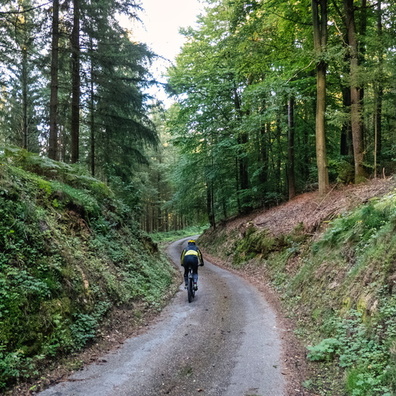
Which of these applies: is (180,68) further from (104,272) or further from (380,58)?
(104,272)

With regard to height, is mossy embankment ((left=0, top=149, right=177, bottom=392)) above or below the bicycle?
above

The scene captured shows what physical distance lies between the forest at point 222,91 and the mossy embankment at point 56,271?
371cm

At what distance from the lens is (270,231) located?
571 inches

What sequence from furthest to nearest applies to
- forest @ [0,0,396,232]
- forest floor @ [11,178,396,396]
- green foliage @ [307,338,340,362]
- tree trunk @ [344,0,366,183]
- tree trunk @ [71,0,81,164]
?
tree trunk @ [71,0,81,164], forest @ [0,0,396,232], tree trunk @ [344,0,366,183], green foliage @ [307,338,340,362], forest floor @ [11,178,396,396]

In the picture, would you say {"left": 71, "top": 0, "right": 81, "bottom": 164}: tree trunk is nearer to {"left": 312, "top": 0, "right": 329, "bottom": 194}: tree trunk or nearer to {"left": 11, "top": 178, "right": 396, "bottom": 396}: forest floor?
{"left": 11, "top": 178, "right": 396, "bottom": 396}: forest floor

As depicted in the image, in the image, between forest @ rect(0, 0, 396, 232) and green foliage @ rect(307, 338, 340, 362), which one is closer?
green foliage @ rect(307, 338, 340, 362)

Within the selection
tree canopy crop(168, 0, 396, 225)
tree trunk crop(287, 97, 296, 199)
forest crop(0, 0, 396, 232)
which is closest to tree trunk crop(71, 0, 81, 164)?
forest crop(0, 0, 396, 232)

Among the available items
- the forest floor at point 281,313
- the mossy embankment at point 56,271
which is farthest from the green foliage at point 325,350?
the mossy embankment at point 56,271

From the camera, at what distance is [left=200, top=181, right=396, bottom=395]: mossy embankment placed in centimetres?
395

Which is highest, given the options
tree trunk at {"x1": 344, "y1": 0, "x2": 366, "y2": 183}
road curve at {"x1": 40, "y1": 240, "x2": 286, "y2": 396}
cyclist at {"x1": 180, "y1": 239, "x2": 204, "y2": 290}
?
tree trunk at {"x1": 344, "y1": 0, "x2": 366, "y2": 183}

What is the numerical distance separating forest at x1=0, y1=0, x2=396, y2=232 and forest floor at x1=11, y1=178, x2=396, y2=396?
4.66 feet

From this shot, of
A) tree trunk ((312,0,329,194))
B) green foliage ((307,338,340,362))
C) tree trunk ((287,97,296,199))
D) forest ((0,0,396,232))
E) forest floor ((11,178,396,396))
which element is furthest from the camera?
tree trunk ((287,97,296,199))

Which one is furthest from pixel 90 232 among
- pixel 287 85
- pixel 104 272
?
pixel 287 85

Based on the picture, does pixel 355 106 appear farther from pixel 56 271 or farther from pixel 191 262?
pixel 56 271
